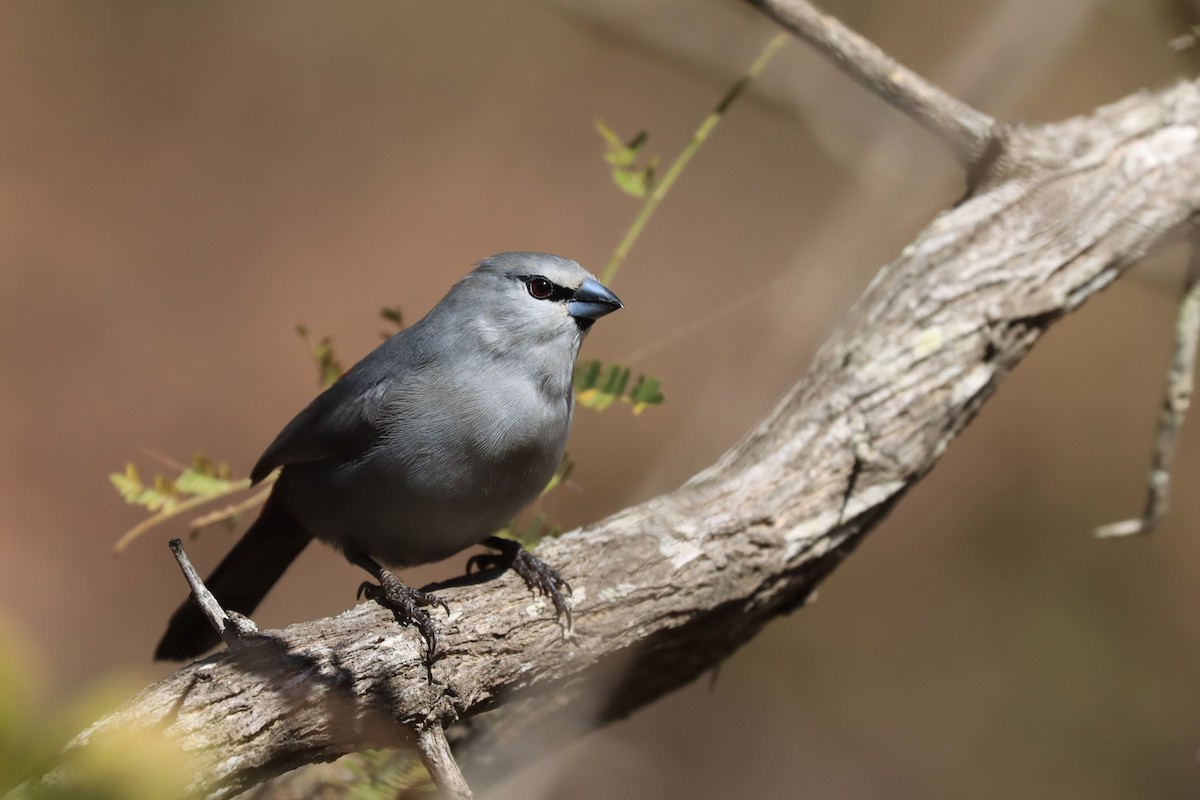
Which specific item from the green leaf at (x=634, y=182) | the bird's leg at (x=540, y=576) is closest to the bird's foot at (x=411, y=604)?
the bird's leg at (x=540, y=576)

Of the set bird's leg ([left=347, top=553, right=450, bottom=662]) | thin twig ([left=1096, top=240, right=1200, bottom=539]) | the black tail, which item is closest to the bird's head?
bird's leg ([left=347, top=553, right=450, bottom=662])

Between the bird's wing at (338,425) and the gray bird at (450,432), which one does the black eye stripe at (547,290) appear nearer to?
the gray bird at (450,432)

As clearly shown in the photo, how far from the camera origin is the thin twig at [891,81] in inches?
146

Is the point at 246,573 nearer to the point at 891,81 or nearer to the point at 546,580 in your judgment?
the point at 546,580

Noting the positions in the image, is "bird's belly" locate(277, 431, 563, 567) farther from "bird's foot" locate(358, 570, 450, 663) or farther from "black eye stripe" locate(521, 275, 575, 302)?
"black eye stripe" locate(521, 275, 575, 302)

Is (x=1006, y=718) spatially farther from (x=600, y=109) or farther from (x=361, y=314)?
(x=600, y=109)

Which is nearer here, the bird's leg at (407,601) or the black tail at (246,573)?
the bird's leg at (407,601)

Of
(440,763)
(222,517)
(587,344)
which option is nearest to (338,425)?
(222,517)

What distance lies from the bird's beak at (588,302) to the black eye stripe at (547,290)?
28 millimetres

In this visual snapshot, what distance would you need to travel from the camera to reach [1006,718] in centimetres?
716

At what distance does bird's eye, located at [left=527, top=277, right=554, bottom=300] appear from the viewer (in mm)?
3543

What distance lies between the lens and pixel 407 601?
2.93 m

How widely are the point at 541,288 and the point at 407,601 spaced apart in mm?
1208

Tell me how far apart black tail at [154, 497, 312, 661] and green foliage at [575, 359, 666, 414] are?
4.05 feet
